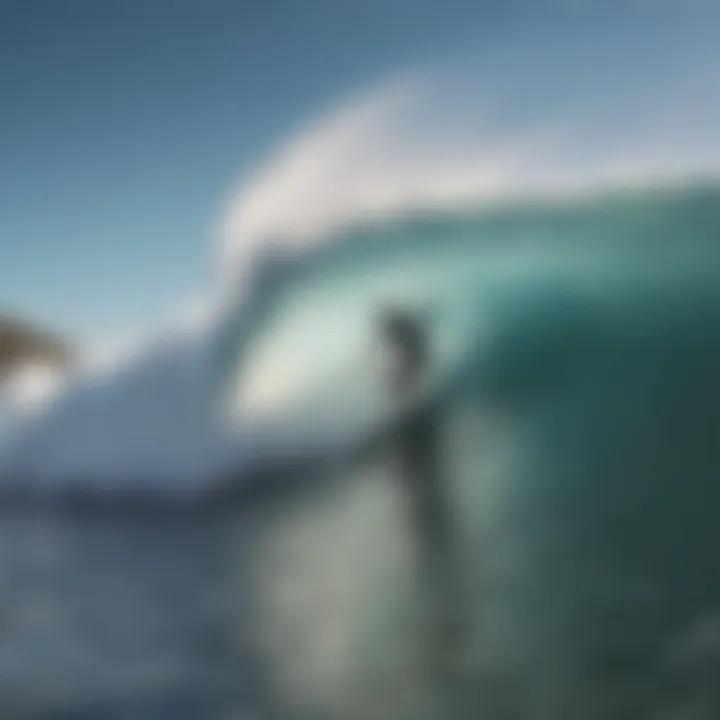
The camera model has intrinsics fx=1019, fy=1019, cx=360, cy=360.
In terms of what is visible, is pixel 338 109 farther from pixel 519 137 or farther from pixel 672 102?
pixel 672 102

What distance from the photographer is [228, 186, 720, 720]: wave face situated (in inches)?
48.5

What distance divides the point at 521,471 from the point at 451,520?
0.11m

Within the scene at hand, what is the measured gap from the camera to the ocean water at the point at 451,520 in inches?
48.8

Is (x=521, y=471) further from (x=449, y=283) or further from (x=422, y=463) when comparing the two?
(x=449, y=283)

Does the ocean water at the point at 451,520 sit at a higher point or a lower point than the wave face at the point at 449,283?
lower

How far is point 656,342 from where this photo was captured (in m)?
1.30

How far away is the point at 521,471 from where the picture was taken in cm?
129

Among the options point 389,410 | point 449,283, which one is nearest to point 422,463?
point 389,410

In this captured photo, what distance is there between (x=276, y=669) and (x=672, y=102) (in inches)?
34.9

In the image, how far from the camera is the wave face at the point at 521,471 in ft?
4.04

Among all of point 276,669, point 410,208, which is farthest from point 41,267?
point 276,669

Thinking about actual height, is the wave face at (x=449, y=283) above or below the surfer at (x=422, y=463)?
above

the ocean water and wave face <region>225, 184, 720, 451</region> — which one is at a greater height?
wave face <region>225, 184, 720, 451</region>

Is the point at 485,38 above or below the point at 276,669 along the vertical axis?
above
